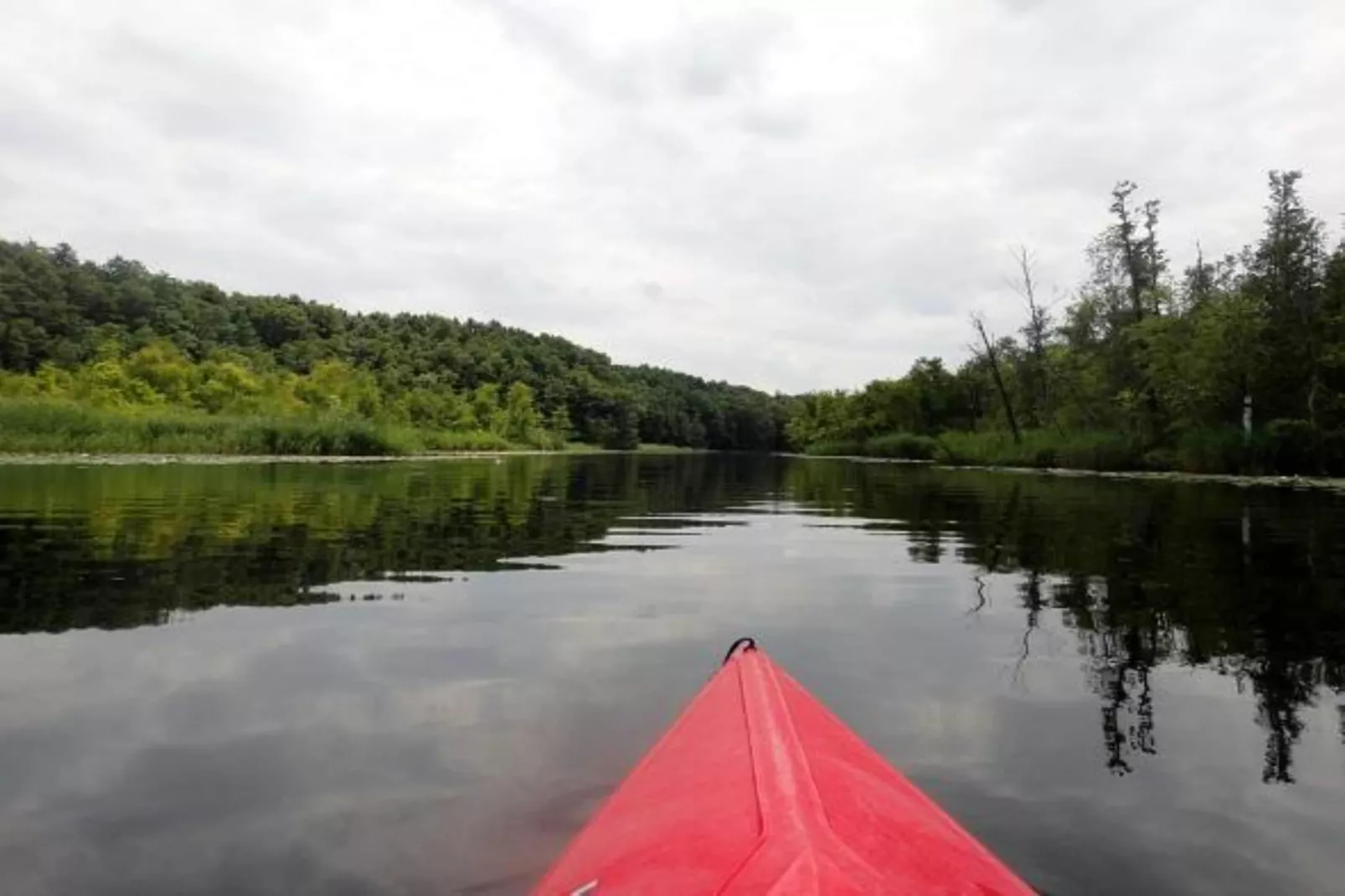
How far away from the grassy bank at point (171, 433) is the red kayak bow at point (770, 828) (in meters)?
42.3

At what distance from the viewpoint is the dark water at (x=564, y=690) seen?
4.27 meters

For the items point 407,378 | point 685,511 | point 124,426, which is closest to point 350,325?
point 407,378

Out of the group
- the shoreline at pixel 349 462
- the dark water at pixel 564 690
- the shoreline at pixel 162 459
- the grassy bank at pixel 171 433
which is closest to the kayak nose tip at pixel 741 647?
the dark water at pixel 564 690

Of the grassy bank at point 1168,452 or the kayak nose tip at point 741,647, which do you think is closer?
the kayak nose tip at point 741,647

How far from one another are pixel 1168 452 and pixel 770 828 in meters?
45.5

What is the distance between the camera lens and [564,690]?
6836 millimetres

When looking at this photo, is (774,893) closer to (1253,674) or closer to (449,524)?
(1253,674)

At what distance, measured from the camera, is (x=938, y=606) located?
1038cm

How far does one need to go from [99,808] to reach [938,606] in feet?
27.9

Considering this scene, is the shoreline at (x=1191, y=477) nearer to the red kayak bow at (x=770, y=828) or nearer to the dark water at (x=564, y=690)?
the dark water at (x=564, y=690)

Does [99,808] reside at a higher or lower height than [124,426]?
lower

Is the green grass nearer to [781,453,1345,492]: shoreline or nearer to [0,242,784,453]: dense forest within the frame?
[781,453,1345,492]: shoreline

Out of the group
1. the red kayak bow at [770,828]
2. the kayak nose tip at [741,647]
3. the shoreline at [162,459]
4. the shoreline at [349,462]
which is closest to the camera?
the red kayak bow at [770,828]

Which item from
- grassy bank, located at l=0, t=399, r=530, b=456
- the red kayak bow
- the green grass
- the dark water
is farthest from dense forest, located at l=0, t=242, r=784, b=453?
the red kayak bow
